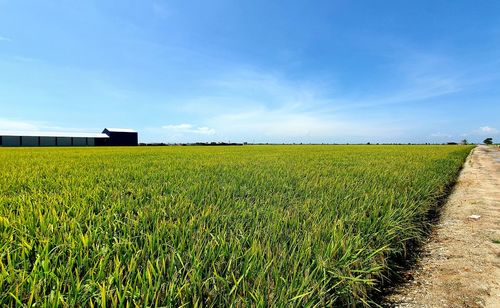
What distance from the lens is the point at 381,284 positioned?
8.04ft

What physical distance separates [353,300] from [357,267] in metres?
0.36

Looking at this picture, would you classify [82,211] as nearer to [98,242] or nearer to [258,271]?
[98,242]

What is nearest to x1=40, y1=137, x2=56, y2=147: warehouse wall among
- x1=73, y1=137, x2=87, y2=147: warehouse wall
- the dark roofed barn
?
the dark roofed barn

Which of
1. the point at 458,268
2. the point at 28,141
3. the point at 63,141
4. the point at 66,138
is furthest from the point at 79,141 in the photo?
the point at 458,268

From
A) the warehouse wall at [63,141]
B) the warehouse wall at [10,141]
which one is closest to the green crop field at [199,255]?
the warehouse wall at [10,141]

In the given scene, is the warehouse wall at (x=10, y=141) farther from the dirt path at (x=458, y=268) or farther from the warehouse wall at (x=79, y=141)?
the dirt path at (x=458, y=268)

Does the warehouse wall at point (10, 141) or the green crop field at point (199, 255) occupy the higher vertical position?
the warehouse wall at point (10, 141)

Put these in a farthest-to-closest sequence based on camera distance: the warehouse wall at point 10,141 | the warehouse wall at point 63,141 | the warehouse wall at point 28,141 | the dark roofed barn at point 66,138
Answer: the warehouse wall at point 63,141 < the warehouse wall at point 28,141 < the dark roofed barn at point 66,138 < the warehouse wall at point 10,141

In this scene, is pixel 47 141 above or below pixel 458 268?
above

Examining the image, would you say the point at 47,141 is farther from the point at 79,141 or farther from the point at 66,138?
the point at 79,141

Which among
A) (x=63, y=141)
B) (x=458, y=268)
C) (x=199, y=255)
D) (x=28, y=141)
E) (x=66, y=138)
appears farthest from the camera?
(x=66, y=138)

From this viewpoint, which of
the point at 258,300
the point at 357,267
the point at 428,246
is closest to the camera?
the point at 258,300

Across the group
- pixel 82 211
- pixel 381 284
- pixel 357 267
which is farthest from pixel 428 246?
pixel 82 211

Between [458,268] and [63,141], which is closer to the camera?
[458,268]
